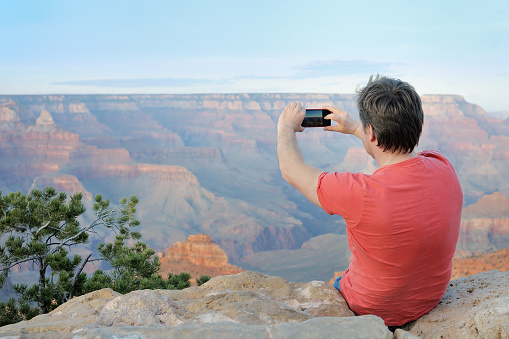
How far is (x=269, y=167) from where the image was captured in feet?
394

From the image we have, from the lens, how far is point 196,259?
3472cm

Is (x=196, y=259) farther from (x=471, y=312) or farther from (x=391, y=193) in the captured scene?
(x=391, y=193)

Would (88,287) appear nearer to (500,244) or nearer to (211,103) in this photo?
Answer: (500,244)

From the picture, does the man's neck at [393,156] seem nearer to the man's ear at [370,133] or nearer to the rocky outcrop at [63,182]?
the man's ear at [370,133]

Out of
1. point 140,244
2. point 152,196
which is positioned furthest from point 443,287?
point 152,196

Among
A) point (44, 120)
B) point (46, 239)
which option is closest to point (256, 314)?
point (46, 239)

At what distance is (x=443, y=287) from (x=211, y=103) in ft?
459

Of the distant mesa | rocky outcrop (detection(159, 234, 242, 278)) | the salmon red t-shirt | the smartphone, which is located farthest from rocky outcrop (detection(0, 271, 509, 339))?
the distant mesa

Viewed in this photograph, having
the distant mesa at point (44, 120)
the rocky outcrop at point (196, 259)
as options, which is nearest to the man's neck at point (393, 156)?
the rocky outcrop at point (196, 259)

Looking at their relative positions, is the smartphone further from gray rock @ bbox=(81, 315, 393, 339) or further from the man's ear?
gray rock @ bbox=(81, 315, 393, 339)

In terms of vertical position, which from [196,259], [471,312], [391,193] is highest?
[391,193]

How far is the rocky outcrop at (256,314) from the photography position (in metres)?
1.85

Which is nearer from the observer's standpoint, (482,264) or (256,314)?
(256,314)

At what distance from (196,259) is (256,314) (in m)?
33.2
